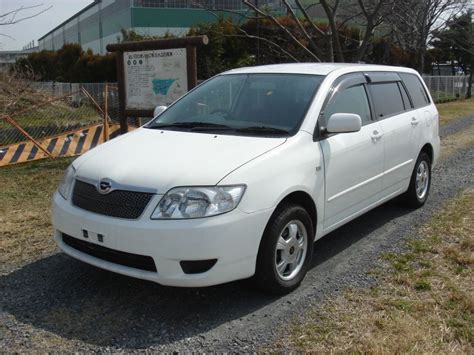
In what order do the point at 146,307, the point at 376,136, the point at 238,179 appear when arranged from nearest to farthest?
the point at 238,179 < the point at 146,307 < the point at 376,136

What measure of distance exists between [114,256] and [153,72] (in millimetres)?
5736

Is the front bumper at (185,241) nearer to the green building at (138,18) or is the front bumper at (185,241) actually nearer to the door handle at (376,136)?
the door handle at (376,136)

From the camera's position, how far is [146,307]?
3676 millimetres

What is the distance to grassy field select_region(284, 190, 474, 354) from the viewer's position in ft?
10.4

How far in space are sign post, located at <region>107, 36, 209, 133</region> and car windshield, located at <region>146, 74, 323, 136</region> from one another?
339 centimetres

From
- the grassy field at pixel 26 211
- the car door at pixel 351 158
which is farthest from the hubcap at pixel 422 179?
the grassy field at pixel 26 211

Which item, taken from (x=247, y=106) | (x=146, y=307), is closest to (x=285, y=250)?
(x=146, y=307)

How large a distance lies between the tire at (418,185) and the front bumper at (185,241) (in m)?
2.98

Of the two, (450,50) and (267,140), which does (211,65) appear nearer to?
(267,140)

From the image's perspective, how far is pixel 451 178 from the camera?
770 cm

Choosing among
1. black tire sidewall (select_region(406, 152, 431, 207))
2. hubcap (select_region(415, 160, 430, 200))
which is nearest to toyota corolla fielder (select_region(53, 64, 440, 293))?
black tire sidewall (select_region(406, 152, 431, 207))

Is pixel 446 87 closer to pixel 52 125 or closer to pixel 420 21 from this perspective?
pixel 420 21

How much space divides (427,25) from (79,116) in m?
15.1

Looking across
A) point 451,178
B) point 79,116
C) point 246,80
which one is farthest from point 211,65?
point 246,80
